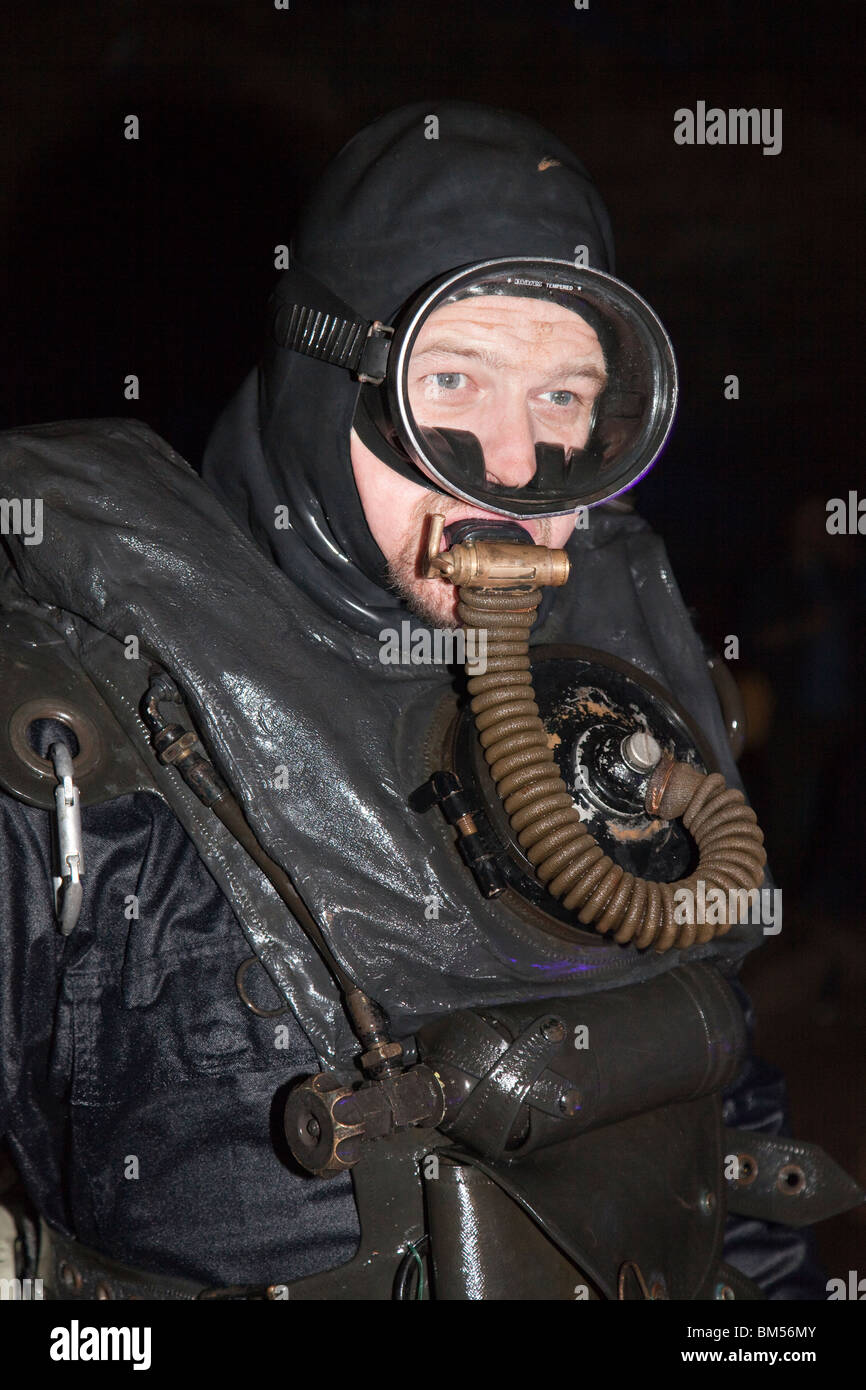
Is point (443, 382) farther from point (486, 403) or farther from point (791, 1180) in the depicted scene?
point (791, 1180)

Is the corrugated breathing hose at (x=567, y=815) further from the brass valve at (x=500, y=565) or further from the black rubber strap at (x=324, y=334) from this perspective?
the black rubber strap at (x=324, y=334)

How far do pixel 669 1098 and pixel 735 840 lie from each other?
12.5 inches

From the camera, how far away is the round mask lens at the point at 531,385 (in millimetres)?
1433

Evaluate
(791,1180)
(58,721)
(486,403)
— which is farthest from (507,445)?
(791,1180)

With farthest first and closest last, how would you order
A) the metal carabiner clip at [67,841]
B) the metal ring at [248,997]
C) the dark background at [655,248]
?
the dark background at [655,248] < the metal ring at [248,997] < the metal carabiner clip at [67,841]

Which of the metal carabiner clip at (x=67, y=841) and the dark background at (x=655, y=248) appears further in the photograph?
the dark background at (x=655, y=248)

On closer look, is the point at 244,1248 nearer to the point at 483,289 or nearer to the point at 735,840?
the point at 735,840

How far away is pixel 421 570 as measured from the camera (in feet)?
5.04

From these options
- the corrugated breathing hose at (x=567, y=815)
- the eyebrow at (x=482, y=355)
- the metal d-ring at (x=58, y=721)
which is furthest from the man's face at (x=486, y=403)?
the metal d-ring at (x=58, y=721)

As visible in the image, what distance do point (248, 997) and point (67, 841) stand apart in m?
0.27

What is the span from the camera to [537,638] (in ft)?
5.83

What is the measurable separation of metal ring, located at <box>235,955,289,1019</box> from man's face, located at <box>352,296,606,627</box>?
475mm

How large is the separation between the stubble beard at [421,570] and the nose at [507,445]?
0.19ft
